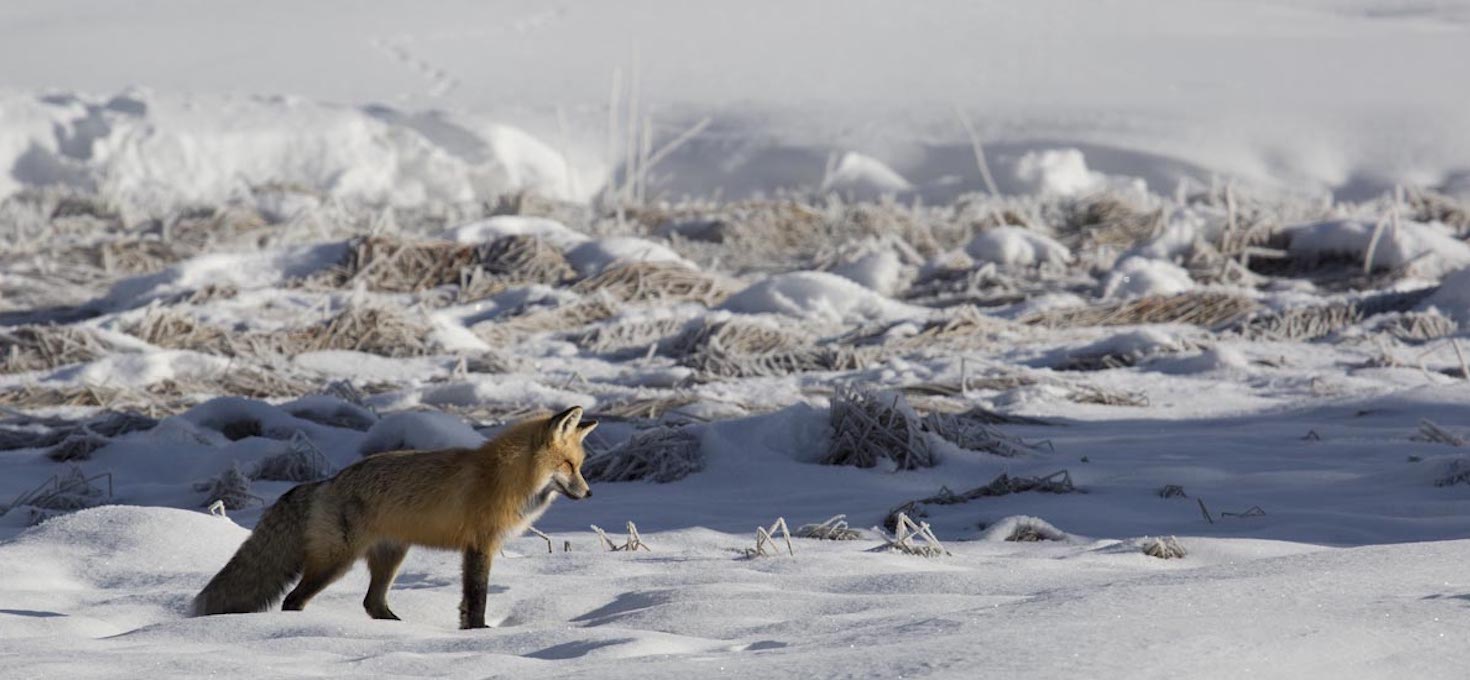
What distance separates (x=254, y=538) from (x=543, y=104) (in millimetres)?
21645

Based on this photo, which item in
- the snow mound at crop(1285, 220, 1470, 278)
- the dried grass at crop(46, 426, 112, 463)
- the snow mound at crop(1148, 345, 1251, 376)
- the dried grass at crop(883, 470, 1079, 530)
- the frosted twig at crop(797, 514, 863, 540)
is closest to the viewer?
the frosted twig at crop(797, 514, 863, 540)

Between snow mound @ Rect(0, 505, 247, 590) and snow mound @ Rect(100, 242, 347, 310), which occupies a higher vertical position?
snow mound @ Rect(0, 505, 247, 590)

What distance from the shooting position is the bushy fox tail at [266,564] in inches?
161

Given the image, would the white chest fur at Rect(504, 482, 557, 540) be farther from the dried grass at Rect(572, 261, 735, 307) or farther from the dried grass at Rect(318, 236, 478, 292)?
the dried grass at Rect(318, 236, 478, 292)

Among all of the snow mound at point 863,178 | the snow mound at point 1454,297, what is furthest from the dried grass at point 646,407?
the snow mound at point 863,178

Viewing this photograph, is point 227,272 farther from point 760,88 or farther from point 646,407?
point 760,88

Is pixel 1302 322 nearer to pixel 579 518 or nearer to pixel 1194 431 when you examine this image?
pixel 1194 431

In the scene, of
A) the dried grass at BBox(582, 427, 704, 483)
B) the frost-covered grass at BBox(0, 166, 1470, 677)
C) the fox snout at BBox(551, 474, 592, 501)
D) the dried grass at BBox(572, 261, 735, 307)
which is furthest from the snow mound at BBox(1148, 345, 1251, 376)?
the fox snout at BBox(551, 474, 592, 501)

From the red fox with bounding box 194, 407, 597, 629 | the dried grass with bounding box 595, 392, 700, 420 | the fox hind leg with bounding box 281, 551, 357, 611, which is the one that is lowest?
the dried grass with bounding box 595, 392, 700, 420

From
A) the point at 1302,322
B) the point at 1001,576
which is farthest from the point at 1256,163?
the point at 1001,576

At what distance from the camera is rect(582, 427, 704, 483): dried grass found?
6.46 m

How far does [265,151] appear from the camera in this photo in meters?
20.2

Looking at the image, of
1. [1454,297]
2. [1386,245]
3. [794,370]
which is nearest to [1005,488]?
[794,370]

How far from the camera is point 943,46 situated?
93.4 feet
